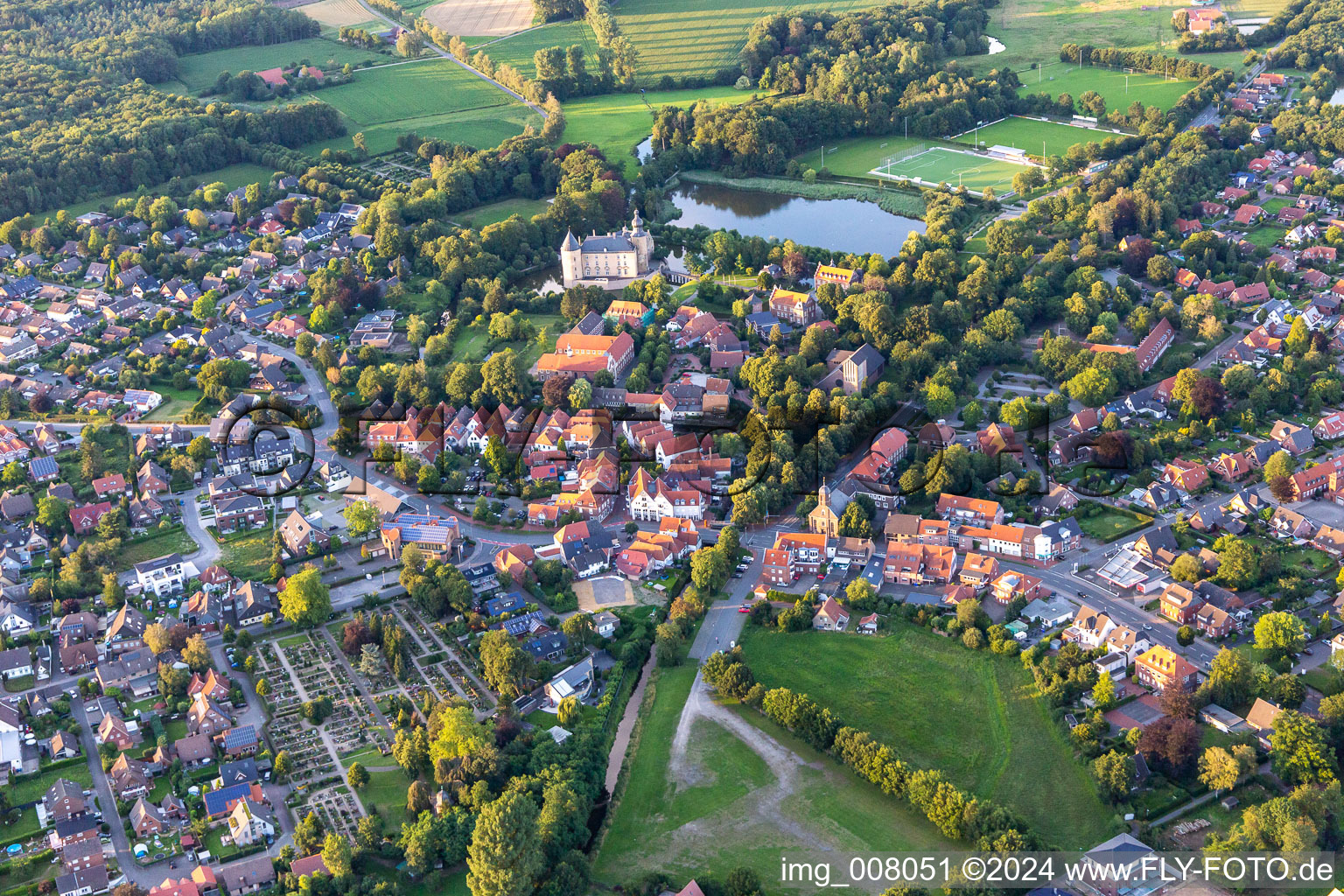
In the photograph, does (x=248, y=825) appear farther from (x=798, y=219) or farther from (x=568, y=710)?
(x=798, y=219)

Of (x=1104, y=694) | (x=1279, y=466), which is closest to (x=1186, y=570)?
(x=1104, y=694)

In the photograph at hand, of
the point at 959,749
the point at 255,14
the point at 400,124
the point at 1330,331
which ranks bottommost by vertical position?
the point at 959,749

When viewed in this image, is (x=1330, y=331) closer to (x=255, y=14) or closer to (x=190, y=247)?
(x=190, y=247)

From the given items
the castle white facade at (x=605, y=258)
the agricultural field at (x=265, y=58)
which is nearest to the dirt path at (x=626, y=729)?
the castle white facade at (x=605, y=258)

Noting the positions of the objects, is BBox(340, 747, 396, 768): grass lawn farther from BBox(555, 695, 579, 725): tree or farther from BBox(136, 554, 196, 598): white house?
BBox(136, 554, 196, 598): white house

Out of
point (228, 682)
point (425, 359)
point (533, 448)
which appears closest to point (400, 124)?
point (425, 359)

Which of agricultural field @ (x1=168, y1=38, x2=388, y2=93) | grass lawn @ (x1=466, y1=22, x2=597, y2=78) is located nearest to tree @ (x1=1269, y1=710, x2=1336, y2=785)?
grass lawn @ (x1=466, y1=22, x2=597, y2=78)
